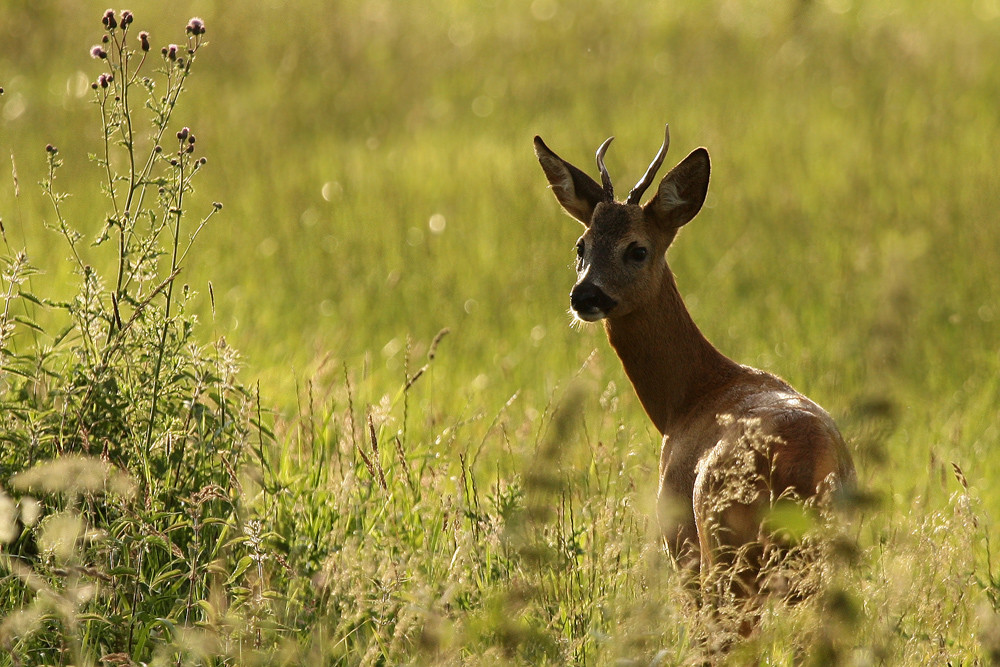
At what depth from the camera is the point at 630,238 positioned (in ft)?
18.2

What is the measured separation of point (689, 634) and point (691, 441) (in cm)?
131

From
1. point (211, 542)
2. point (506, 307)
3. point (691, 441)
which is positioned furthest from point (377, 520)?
point (506, 307)

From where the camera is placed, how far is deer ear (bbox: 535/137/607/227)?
585 cm

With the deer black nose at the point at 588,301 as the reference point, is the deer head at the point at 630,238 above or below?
above

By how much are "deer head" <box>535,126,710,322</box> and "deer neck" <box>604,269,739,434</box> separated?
0.09 meters

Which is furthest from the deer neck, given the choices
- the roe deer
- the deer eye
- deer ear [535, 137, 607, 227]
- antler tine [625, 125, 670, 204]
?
deer ear [535, 137, 607, 227]

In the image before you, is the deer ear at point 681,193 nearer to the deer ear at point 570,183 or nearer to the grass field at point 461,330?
the deer ear at point 570,183

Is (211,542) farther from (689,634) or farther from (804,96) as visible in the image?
(804,96)

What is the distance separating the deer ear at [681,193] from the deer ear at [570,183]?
0.89 feet

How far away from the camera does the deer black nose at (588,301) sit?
5348 millimetres

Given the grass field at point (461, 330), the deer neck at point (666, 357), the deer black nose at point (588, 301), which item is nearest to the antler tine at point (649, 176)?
the deer neck at point (666, 357)

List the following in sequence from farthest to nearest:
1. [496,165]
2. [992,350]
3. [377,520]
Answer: [496,165]
[992,350]
[377,520]

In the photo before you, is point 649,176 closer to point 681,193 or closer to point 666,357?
point 681,193

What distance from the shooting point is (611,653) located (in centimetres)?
348
